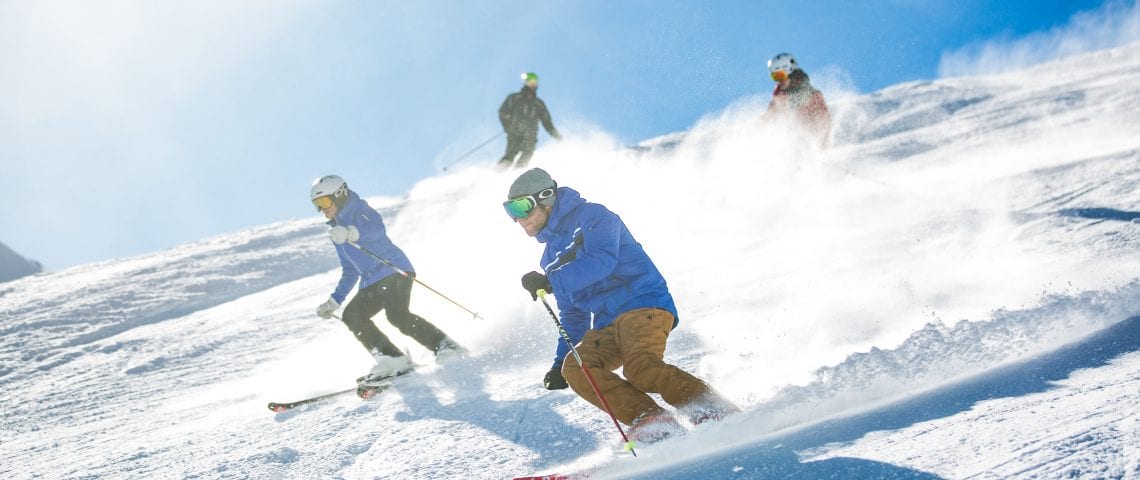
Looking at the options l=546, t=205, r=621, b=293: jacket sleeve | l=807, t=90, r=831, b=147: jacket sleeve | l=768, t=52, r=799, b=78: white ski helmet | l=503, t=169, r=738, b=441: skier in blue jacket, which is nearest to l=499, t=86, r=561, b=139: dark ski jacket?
l=768, t=52, r=799, b=78: white ski helmet

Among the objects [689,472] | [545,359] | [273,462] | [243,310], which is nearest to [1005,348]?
[689,472]

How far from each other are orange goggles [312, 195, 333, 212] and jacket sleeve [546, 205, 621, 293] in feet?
11.0

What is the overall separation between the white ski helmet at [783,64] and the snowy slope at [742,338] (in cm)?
108

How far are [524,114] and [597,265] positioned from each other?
1226 centimetres

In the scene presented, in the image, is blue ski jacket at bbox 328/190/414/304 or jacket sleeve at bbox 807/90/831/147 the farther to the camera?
jacket sleeve at bbox 807/90/831/147

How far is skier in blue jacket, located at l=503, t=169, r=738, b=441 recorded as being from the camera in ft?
11.1

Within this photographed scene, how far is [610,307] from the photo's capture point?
3770 millimetres

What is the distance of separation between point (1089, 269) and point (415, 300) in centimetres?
687

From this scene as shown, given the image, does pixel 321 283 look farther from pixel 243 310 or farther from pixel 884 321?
pixel 884 321

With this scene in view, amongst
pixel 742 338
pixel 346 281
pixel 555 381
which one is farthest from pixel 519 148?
pixel 555 381

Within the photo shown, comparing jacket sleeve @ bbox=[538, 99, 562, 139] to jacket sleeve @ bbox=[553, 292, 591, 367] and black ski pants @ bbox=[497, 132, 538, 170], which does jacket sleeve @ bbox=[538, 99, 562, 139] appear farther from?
jacket sleeve @ bbox=[553, 292, 591, 367]

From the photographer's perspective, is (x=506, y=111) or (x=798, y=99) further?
(x=506, y=111)

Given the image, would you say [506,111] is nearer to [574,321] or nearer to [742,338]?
[742,338]

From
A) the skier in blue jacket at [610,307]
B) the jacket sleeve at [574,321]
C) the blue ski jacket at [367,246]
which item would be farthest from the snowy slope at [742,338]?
the blue ski jacket at [367,246]
